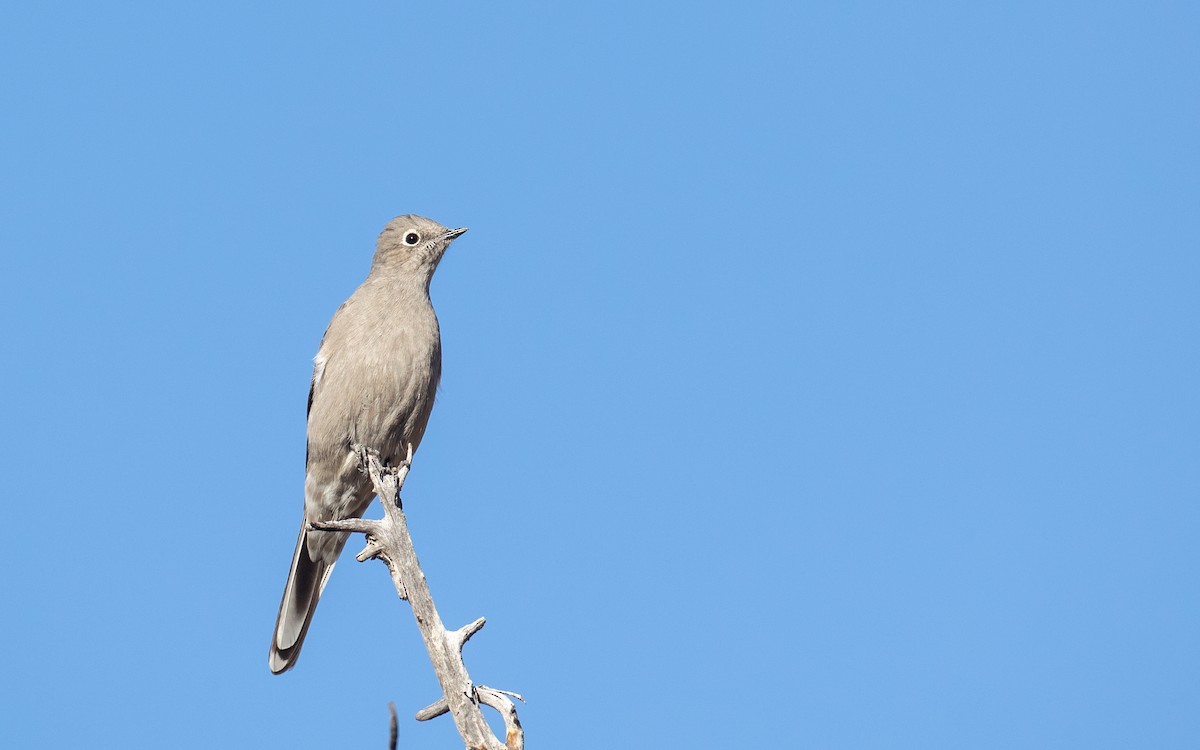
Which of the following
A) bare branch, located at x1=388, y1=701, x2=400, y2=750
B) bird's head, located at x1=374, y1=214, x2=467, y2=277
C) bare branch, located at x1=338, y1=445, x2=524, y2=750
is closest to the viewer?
bare branch, located at x1=388, y1=701, x2=400, y2=750

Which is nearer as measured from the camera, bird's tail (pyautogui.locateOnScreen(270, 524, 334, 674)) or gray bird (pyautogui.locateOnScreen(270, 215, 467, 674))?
bird's tail (pyautogui.locateOnScreen(270, 524, 334, 674))

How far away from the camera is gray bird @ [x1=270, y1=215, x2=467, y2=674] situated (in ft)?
36.5

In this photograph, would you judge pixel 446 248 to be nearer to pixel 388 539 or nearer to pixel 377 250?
pixel 377 250

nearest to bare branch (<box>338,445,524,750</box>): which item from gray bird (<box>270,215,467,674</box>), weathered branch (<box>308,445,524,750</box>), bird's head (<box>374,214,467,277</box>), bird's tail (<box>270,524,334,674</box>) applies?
weathered branch (<box>308,445,524,750</box>)

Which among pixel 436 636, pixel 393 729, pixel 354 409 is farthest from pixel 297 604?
pixel 393 729

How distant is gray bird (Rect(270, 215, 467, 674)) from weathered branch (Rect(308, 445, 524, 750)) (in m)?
1.27

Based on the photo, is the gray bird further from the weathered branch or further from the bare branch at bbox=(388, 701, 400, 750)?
the bare branch at bbox=(388, 701, 400, 750)

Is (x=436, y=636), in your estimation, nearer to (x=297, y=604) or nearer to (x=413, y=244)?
(x=297, y=604)

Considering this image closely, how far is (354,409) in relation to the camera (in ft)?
36.5

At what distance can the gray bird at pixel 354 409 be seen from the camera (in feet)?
36.5

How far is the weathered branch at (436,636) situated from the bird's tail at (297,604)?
1.63m

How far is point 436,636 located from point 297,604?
332cm

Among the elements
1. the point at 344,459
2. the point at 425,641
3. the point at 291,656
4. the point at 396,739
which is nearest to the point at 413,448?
the point at 344,459

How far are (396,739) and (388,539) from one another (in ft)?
14.7
